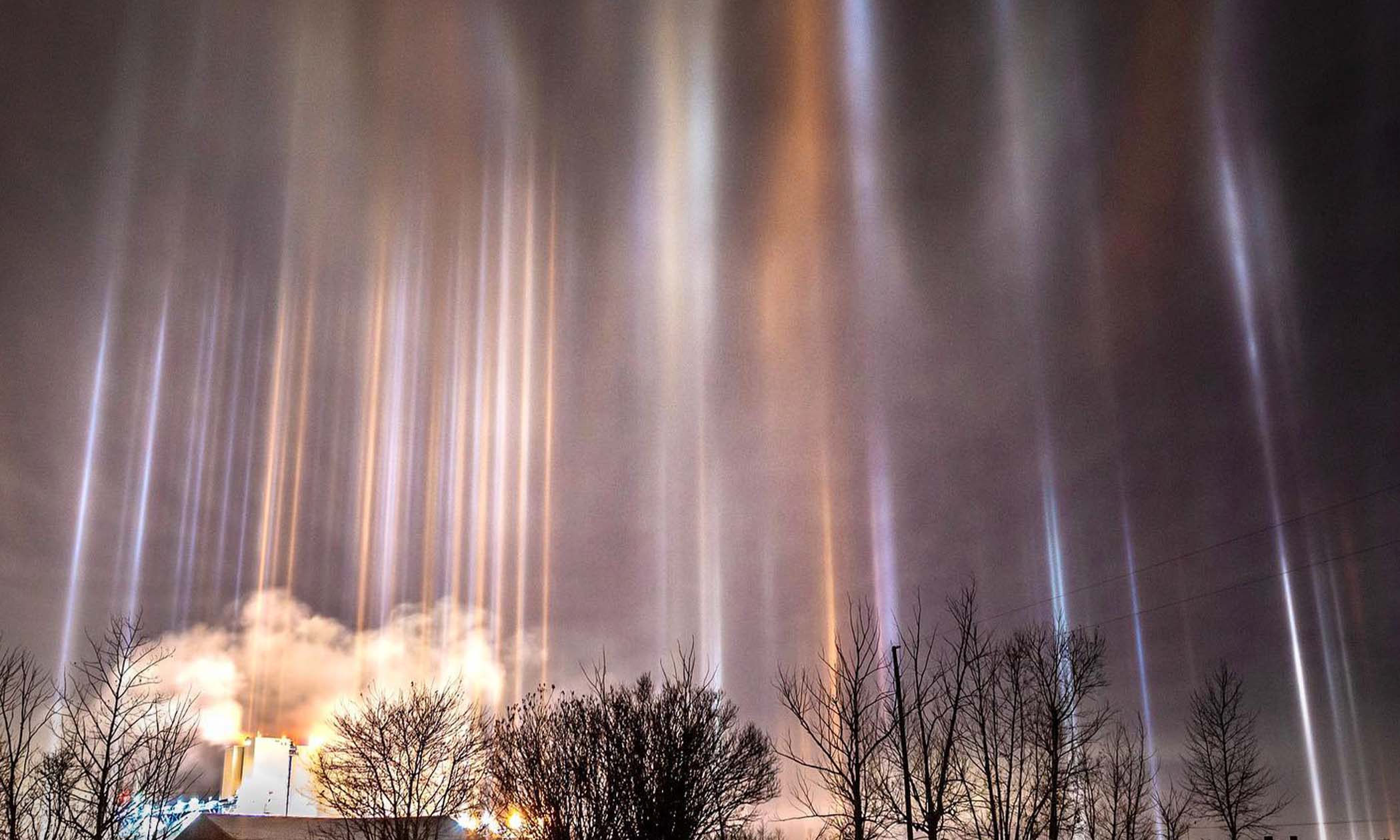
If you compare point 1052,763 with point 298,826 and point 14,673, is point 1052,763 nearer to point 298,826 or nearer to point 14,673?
point 14,673

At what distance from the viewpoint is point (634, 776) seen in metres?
21.1

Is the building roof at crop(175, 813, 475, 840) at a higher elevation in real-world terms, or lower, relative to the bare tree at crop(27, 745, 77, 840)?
lower

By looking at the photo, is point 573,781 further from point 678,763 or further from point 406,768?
point 406,768

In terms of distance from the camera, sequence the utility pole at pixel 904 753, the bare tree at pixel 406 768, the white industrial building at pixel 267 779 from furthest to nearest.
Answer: the white industrial building at pixel 267 779 < the bare tree at pixel 406 768 < the utility pole at pixel 904 753

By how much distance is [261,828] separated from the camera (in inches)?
2498

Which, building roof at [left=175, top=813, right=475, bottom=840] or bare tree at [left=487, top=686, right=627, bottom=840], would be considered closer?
bare tree at [left=487, top=686, right=627, bottom=840]

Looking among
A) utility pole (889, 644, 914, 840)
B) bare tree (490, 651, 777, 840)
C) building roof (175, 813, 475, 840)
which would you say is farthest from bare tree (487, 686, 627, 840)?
building roof (175, 813, 475, 840)

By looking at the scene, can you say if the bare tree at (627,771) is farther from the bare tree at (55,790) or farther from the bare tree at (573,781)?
the bare tree at (55,790)

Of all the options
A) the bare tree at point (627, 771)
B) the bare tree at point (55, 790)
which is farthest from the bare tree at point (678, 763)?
the bare tree at point (55, 790)

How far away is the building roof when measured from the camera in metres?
59.0

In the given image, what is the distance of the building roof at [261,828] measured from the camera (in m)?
59.0

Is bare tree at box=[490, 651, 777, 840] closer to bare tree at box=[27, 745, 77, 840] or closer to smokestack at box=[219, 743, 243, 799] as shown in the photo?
bare tree at box=[27, 745, 77, 840]

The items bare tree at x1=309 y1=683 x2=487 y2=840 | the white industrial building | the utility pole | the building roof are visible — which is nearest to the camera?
the utility pole

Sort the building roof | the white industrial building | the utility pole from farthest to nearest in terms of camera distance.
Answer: the white industrial building < the building roof < the utility pole
